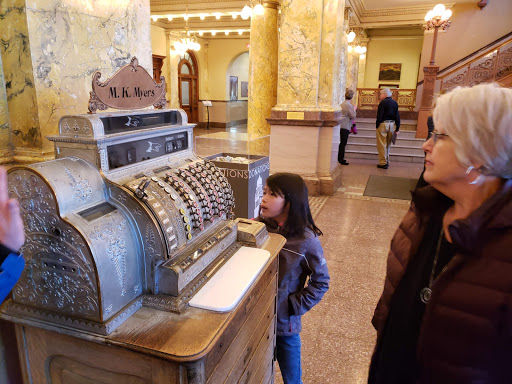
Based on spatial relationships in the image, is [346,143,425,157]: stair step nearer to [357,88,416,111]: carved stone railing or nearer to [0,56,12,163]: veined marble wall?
[357,88,416,111]: carved stone railing

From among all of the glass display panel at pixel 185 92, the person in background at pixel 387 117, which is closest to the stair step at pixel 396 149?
the person in background at pixel 387 117

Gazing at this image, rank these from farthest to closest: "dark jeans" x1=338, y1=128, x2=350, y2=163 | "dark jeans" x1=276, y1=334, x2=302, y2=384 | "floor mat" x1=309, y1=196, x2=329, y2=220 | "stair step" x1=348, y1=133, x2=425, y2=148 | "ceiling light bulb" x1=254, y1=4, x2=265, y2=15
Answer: "stair step" x1=348, y1=133, x2=425, y2=148 < "dark jeans" x1=338, y1=128, x2=350, y2=163 < "ceiling light bulb" x1=254, y1=4, x2=265, y2=15 < "floor mat" x1=309, y1=196, x2=329, y2=220 < "dark jeans" x1=276, y1=334, x2=302, y2=384

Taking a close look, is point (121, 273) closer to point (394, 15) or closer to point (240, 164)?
point (240, 164)

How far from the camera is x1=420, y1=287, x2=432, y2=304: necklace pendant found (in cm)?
128

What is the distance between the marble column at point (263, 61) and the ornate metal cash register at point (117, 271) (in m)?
5.51

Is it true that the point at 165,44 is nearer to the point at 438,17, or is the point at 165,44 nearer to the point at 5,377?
the point at 438,17

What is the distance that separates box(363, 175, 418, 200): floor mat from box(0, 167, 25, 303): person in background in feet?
21.1

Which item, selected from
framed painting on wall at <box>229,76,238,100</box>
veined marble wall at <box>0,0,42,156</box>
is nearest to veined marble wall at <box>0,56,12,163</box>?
veined marble wall at <box>0,0,42,156</box>

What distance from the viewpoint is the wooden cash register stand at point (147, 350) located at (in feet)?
3.64

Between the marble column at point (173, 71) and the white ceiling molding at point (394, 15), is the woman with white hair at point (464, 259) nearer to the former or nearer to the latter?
the white ceiling molding at point (394, 15)

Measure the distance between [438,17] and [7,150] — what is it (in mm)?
10327

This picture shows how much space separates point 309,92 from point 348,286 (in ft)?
12.1

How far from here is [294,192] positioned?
6.66ft

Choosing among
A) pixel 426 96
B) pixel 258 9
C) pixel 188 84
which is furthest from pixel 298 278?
pixel 188 84
